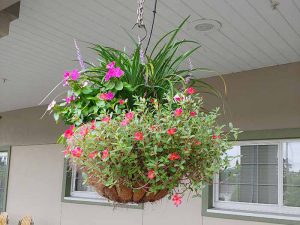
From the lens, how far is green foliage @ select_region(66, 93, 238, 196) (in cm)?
136

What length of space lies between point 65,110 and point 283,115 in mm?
2739

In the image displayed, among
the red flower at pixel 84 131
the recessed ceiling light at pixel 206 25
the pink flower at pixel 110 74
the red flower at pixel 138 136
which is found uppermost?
the recessed ceiling light at pixel 206 25

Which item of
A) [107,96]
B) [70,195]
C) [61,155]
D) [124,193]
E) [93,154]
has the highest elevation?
[107,96]

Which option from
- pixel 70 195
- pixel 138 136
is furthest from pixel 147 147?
pixel 70 195

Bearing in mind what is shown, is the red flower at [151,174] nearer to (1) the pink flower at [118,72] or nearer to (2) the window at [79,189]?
(1) the pink flower at [118,72]

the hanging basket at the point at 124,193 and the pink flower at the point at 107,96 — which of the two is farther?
the pink flower at the point at 107,96

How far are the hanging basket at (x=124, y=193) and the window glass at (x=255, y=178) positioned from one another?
2.57 m

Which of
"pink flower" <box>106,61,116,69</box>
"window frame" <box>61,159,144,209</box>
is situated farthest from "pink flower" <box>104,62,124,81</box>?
"window frame" <box>61,159,144,209</box>

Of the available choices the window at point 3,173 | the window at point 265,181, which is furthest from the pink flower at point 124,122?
the window at point 3,173

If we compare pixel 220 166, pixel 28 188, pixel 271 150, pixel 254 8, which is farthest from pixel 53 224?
pixel 220 166

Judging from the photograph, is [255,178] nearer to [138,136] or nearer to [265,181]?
[265,181]

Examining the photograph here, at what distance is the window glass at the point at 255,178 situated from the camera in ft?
13.0

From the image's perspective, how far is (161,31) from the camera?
3.25 m

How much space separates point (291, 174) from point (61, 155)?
11.9ft
